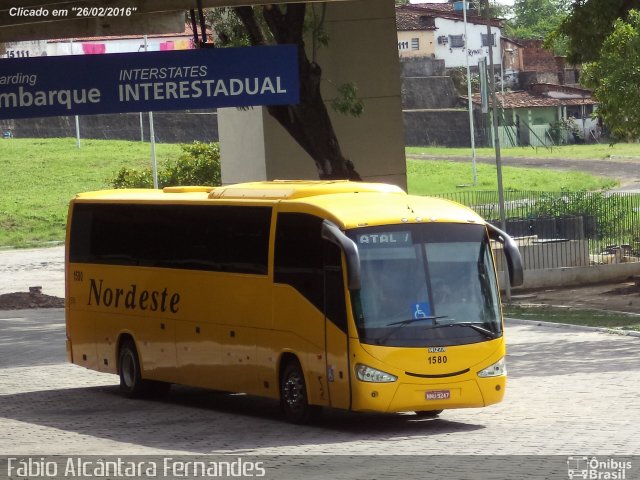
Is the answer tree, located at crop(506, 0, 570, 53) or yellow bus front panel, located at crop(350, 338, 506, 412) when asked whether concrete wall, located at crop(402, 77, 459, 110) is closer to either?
tree, located at crop(506, 0, 570, 53)

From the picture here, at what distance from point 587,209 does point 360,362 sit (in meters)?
27.5

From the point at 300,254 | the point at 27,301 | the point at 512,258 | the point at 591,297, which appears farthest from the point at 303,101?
the point at 512,258

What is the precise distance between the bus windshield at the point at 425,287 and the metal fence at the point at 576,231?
71.5ft

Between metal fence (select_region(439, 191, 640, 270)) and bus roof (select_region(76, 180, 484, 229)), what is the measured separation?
20.7 m

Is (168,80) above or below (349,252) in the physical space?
above

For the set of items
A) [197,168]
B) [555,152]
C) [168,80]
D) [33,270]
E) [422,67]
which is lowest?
[33,270]

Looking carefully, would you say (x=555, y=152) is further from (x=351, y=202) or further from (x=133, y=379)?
(x=351, y=202)

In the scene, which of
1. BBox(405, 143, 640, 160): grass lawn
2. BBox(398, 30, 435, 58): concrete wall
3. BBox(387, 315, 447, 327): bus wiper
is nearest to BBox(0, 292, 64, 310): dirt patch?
BBox(387, 315, 447, 327): bus wiper

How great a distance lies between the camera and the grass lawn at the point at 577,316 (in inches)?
1124

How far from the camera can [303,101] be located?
2930 centimetres

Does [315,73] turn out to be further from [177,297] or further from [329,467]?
[329,467]

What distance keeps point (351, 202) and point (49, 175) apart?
6421 cm

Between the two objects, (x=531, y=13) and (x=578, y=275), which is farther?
(x=531, y=13)

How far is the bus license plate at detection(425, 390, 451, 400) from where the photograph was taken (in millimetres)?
15789
